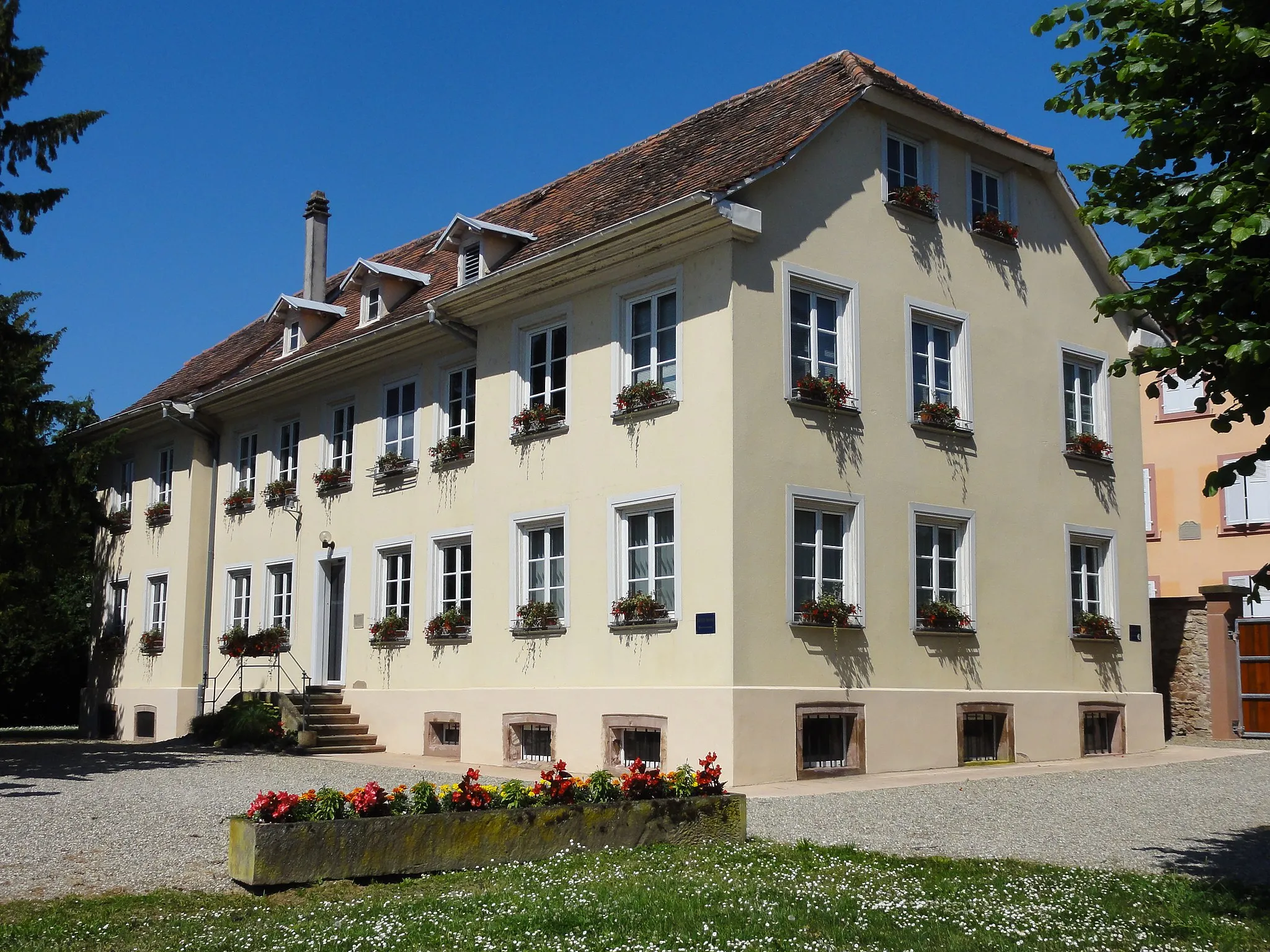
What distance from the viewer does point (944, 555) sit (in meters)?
18.2

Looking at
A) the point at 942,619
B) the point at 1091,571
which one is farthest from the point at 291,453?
the point at 1091,571

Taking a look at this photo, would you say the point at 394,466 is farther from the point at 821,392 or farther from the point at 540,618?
the point at 821,392

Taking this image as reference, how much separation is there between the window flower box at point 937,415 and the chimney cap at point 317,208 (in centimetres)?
1483

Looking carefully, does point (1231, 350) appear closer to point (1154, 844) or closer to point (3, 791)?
point (1154, 844)

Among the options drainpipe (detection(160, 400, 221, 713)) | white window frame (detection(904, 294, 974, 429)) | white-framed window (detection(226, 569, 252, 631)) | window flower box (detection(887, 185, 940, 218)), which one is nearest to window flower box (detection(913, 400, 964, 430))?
white window frame (detection(904, 294, 974, 429))

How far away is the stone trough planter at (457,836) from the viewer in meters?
8.29

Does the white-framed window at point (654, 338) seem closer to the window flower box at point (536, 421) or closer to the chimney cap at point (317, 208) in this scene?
the window flower box at point (536, 421)

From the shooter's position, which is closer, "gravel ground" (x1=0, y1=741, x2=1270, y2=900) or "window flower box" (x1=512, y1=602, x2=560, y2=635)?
"gravel ground" (x1=0, y1=741, x2=1270, y2=900)

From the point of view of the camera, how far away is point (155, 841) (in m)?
10.7

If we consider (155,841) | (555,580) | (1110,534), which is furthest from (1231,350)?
(1110,534)

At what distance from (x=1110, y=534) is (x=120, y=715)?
19270mm

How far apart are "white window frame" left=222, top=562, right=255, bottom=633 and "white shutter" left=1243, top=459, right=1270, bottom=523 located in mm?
19096

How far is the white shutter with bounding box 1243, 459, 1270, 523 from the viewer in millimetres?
27156

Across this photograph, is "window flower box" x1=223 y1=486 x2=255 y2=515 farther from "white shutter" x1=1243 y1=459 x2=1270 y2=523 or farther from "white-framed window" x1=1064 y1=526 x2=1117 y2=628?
"white shutter" x1=1243 y1=459 x2=1270 y2=523
